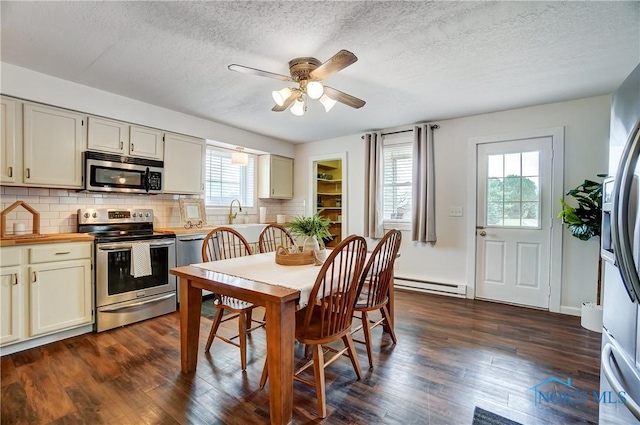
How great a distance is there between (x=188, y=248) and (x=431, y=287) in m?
3.24

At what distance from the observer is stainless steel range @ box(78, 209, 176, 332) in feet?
9.23

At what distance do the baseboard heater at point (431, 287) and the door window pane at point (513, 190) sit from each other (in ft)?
3.11

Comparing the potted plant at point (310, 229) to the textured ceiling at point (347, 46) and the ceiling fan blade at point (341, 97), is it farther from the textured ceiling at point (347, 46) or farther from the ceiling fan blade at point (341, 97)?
the textured ceiling at point (347, 46)

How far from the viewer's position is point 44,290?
2.49 metres

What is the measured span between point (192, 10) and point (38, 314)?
2703 mm

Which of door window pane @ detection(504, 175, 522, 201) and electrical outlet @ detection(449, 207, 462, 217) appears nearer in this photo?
door window pane @ detection(504, 175, 522, 201)

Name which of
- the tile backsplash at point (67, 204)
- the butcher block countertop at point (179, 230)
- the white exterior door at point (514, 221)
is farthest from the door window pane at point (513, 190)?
the tile backsplash at point (67, 204)

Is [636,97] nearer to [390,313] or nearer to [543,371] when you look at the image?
[543,371]

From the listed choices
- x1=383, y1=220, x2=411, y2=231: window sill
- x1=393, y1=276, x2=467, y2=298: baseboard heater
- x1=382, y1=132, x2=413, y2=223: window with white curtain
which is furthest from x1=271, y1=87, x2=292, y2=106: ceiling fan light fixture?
x1=393, y1=276, x2=467, y2=298: baseboard heater

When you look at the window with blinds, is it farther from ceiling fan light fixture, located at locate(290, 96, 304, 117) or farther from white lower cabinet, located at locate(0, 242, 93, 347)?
ceiling fan light fixture, located at locate(290, 96, 304, 117)

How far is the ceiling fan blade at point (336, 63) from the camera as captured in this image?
1.73 metres

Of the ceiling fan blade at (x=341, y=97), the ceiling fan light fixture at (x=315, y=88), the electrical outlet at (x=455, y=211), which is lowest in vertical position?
the electrical outlet at (x=455, y=211)

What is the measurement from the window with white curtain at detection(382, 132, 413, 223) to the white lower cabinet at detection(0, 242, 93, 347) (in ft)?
12.2

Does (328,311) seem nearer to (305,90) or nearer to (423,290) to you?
(305,90)
